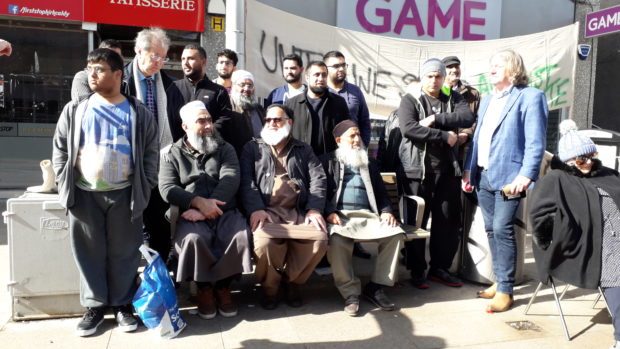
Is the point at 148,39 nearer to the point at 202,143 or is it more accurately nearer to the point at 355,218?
the point at 202,143

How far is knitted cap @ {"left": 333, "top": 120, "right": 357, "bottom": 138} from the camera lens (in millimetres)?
4125

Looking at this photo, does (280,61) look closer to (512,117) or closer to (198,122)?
(198,122)

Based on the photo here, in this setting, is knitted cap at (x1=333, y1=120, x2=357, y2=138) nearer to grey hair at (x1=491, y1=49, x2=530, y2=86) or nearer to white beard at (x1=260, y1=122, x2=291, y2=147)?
white beard at (x1=260, y1=122, x2=291, y2=147)

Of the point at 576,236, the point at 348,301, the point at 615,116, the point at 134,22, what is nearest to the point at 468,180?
the point at 576,236

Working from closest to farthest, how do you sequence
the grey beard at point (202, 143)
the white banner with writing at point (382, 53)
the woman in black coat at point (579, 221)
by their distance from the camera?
the woman in black coat at point (579, 221) < the grey beard at point (202, 143) < the white banner with writing at point (382, 53)

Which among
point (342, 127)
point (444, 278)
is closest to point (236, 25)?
point (342, 127)

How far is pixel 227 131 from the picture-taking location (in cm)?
427

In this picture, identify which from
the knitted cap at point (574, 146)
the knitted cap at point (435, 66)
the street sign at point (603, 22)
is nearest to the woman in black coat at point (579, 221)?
the knitted cap at point (574, 146)

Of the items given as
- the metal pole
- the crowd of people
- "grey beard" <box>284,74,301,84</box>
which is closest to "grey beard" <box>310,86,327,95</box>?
the crowd of people

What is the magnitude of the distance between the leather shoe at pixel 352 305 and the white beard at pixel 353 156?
3.48 ft

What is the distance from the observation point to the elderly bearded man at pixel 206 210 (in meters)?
3.45

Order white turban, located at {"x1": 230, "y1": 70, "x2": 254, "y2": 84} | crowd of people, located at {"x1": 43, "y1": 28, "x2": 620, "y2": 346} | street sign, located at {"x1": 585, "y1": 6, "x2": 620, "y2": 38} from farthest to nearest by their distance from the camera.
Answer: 1. street sign, located at {"x1": 585, "y1": 6, "x2": 620, "y2": 38}
2. white turban, located at {"x1": 230, "y1": 70, "x2": 254, "y2": 84}
3. crowd of people, located at {"x1": 43, "y1": 28, "x2": 620, "y2": 346}

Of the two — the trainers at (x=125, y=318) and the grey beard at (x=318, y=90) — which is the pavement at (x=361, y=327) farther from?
the grey beard at (x=318, y=90)

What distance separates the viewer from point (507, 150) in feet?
12.1
